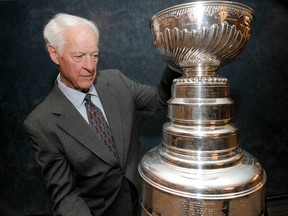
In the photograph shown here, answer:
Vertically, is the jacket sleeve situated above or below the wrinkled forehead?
below

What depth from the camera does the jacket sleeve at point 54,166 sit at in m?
1.00

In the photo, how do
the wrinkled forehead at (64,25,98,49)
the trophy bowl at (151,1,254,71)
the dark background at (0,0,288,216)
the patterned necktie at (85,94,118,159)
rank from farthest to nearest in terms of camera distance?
the dark background at (0,0,288,216), the patterned necktie at (85,94,118,159), the wrinkled forehead at (64,25,98,49), the trophy bowl at (151,1,254,71)

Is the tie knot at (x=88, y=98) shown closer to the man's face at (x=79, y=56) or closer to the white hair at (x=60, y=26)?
the man's face at (x=79, y=56)

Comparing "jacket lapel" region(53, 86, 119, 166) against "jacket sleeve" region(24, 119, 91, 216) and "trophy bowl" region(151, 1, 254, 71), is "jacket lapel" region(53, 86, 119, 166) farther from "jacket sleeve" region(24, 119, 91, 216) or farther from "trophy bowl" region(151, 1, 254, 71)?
"trophy bowl" region(151, 1, 254, 71)

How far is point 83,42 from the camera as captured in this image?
38.2 inches

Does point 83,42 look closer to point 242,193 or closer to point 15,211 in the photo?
point 242,193

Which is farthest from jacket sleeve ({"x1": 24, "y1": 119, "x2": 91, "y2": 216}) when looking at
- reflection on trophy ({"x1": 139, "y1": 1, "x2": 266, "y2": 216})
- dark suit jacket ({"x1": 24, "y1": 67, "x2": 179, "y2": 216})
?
reflection on trophy ({"x1": 139, "y1": 1, "x2": 266, "y2": 216})

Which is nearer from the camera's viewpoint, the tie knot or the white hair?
the white hair

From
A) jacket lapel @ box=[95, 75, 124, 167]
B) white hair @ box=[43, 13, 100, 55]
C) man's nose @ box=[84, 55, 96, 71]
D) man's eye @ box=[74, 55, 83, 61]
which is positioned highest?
white hair @ box=[43, 13, 100, 55]

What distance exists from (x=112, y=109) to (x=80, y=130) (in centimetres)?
20

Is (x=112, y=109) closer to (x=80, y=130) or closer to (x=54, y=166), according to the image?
(x=80, y=130)

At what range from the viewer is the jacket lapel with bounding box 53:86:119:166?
1.05m

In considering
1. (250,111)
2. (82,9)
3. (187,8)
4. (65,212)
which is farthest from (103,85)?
(250,111)

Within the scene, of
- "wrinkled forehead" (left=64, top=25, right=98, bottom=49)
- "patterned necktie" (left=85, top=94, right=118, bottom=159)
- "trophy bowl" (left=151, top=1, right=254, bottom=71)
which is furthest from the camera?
"patterned necktie" (left=85, top=94, right=118, bottom=159)
